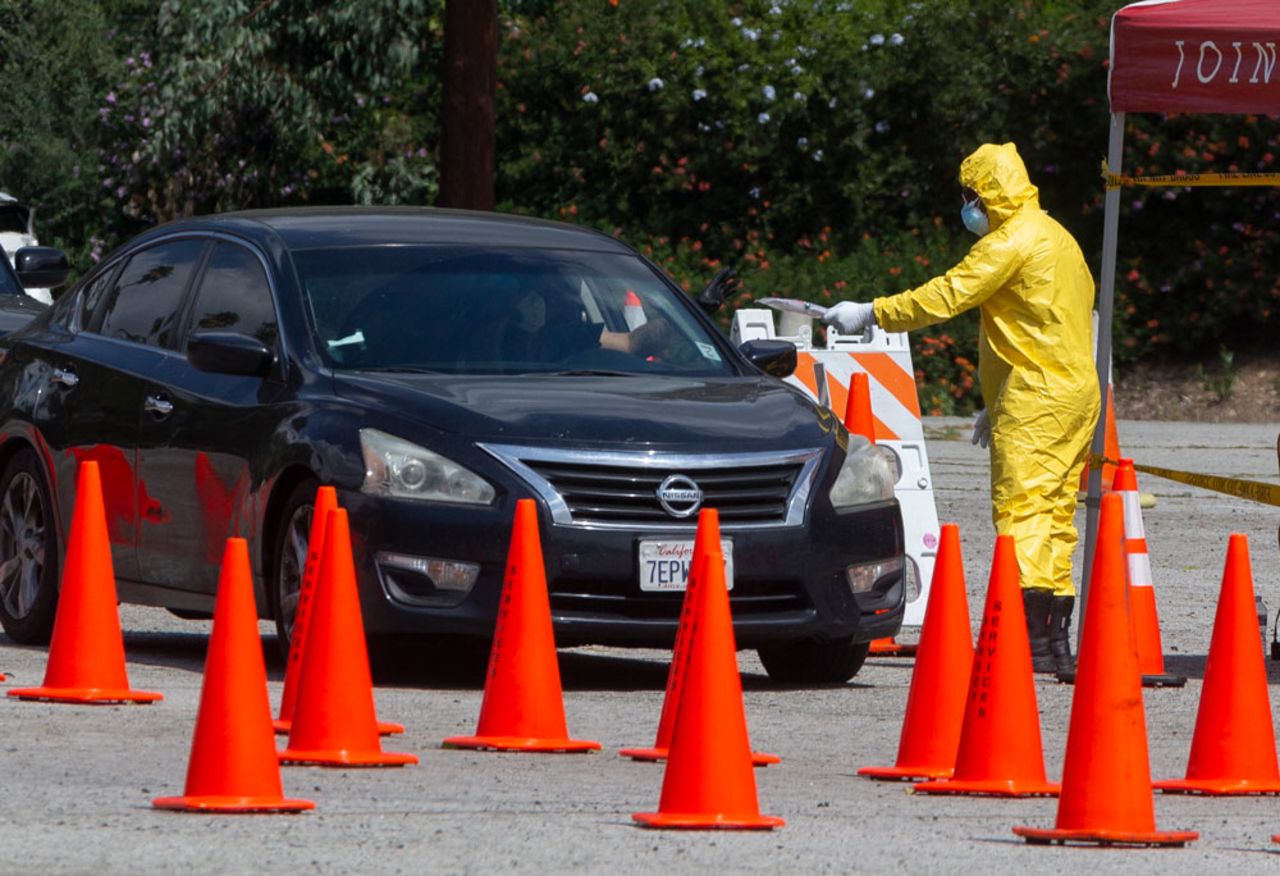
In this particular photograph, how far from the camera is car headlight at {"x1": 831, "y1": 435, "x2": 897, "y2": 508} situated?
9.41 metres

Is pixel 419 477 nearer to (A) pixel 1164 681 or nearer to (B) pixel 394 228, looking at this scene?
(B) pixel 394 228

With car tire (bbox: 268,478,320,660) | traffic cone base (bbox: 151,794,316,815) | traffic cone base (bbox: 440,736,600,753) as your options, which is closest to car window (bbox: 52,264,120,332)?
car tire (bbox: 268,478,320,660)

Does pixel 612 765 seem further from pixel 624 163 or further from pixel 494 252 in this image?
pixel 624 163

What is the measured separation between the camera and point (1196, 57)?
9.94 meters

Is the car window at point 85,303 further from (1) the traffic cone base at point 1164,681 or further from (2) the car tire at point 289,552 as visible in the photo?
(1) the traffic cone base at point 1164,681

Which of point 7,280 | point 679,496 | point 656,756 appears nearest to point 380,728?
point 656,756

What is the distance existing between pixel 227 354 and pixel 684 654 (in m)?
2.56

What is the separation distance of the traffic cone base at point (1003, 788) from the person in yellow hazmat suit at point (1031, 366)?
2.84 metres

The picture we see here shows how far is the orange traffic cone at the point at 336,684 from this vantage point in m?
7.39

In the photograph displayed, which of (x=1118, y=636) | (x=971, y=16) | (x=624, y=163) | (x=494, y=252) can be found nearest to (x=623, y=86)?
(x=624, y=163)

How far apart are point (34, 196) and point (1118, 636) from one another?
26936 millimetres

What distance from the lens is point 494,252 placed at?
405 inches

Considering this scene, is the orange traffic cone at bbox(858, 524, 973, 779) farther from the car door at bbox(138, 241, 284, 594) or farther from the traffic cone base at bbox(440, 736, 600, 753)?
the car door at bbox(138, 241, 284, 594)

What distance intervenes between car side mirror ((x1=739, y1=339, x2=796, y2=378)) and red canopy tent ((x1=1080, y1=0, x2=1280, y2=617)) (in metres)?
1.22
